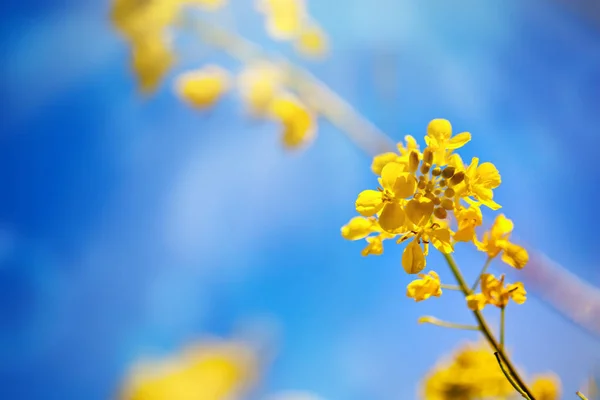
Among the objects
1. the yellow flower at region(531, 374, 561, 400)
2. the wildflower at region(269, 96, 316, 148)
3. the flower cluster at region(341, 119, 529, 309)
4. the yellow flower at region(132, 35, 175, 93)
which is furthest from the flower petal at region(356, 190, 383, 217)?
the yellow flower at region(132, 35, 175, 93)

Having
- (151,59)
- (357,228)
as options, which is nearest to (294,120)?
(151,59)

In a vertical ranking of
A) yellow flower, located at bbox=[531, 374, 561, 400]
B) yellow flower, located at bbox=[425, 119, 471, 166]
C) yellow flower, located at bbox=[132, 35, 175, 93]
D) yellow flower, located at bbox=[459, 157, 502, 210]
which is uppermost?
yellow flower, located at bbox=[132, 35, 175, 93]

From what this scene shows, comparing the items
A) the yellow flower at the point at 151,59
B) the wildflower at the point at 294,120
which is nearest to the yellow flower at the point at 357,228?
the wildflower at the point at 294,120

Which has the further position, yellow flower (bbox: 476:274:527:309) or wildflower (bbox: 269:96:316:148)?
wildflower (bbox: 269:96:316:148)

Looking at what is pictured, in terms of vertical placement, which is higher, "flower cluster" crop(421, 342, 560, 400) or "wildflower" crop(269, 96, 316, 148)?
"wildflower" crop(269, 96, 316, 148)

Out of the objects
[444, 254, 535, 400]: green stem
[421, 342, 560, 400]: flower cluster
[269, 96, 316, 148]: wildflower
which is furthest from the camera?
[269, 96, 316, 148]: wildflower

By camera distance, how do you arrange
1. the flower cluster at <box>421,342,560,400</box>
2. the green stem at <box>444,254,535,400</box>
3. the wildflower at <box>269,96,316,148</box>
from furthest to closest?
the wildflower at <box>269,96,316,148</box>
the flower cluster at <box>421,342,560,400</box>
the green stem at <box>444,254,535,400</box>

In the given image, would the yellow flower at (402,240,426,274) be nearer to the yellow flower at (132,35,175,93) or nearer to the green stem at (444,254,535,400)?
the green stem at (444,254,535,400)
